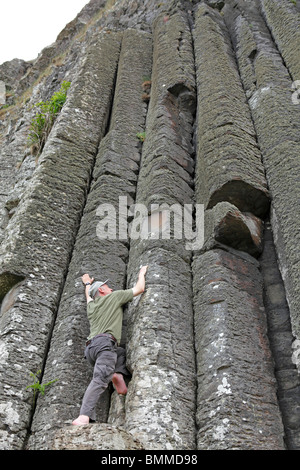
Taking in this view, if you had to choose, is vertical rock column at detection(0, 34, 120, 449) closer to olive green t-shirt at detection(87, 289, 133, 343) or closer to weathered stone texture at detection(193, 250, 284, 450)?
olive green t-shirt at detection(87, 289, 133, 343)

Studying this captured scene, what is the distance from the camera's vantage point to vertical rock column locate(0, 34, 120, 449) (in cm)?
596

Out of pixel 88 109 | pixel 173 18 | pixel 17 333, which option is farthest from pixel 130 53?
pixel 17 333

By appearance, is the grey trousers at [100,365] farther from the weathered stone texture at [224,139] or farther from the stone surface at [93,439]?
the weathered stone texture at [224,139]

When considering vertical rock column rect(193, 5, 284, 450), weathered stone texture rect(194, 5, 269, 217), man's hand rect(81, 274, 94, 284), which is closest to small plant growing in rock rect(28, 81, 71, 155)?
weathered stone texture rect(194, 5, 269, 217)

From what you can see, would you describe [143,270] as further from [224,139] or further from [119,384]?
[224,139]

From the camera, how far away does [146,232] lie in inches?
288

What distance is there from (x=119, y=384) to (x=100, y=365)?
35 cm

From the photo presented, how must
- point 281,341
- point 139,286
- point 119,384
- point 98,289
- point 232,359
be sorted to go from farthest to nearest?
point 98,289 → point 139,286 → point 281,341 → point 119,384 → point 232,359

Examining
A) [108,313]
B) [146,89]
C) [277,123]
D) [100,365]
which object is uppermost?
[146,89]

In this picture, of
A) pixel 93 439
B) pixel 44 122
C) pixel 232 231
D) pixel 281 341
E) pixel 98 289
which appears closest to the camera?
pixel 93 439

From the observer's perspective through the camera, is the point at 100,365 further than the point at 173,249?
No

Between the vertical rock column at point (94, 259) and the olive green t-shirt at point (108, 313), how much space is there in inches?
12.5

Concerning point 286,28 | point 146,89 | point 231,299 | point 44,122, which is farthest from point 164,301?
point 286,28

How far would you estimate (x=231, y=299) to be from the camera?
20.0 feet
